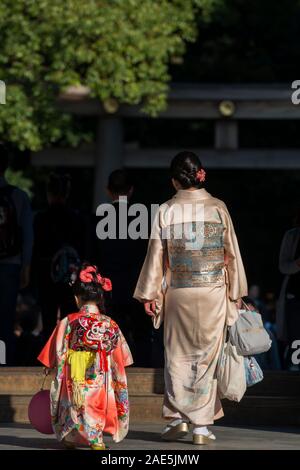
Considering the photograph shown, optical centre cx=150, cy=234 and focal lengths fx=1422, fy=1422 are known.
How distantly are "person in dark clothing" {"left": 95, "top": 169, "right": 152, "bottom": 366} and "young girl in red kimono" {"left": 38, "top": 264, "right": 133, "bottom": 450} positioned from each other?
1960 millimetres

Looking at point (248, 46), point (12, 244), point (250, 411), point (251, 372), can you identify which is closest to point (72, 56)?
point (248, 46)

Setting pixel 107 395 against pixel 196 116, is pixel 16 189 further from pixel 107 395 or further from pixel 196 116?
pixel 196 116

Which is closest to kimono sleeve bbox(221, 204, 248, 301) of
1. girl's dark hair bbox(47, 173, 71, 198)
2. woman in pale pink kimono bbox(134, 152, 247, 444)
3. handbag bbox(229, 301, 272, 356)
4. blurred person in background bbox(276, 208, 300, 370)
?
woman in pale pink kimono bbox(134, 152, 247, 444)

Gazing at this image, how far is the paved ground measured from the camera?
782 cm

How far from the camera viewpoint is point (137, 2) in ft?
58.5

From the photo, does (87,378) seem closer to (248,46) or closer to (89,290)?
(89,290)

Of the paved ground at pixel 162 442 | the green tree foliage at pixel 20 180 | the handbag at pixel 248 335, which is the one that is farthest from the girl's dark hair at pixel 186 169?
the green tree foliage at pixel 20 180

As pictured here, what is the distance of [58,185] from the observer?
10.1 meters

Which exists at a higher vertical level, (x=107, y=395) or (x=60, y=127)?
(x=60, y=127)

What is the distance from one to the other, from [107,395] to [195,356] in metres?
Result: 0.60

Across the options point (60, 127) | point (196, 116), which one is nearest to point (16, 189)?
point (60, 127)

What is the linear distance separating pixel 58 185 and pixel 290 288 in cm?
179

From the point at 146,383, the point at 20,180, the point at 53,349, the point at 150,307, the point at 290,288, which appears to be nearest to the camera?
the point at 53,349

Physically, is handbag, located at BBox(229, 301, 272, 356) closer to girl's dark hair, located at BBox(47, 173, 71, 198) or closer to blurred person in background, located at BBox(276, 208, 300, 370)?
blurred person in background, located at BBox(276, 208, 300, 370)
